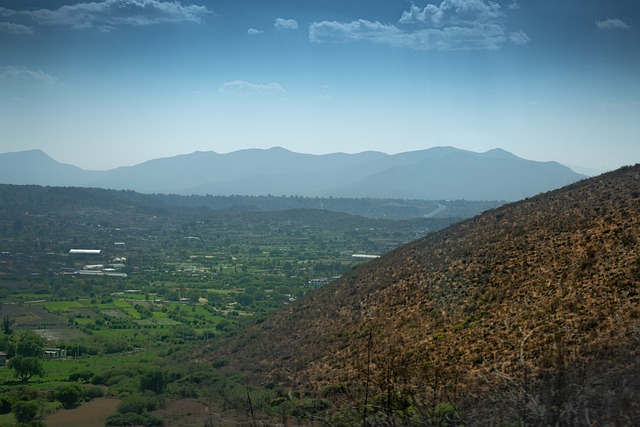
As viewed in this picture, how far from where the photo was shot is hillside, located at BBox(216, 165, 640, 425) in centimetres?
714

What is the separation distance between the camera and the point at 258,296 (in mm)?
53562

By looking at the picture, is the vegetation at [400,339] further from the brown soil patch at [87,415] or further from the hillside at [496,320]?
the brown soil patch at [87,415]

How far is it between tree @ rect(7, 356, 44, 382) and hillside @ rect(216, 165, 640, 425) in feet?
24.6

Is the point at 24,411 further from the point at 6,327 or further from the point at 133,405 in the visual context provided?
the point at 6,327

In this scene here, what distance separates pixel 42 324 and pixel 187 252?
4386 cm

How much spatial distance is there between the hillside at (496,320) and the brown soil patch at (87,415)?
16.3ft

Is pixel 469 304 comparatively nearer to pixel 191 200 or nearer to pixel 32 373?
pixel 32 373

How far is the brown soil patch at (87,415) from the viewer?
1934 centimetres

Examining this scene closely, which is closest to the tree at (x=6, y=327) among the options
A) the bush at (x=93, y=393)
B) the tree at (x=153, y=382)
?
the bush at (x=93, y=393)

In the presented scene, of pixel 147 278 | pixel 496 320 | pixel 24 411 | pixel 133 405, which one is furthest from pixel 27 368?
pixel 147 278

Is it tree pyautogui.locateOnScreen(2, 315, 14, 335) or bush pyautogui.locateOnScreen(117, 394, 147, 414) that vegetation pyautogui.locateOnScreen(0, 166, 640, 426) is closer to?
bush pyautogui.locateOnScreen(117, 394, 147, 414)

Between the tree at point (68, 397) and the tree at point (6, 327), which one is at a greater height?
the tree at point (68, 397)

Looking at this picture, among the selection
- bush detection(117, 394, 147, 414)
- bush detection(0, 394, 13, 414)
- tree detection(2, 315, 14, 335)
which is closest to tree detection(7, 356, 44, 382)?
bush detection(0, 394, 13, 414)

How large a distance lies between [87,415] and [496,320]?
1314 centimetres
